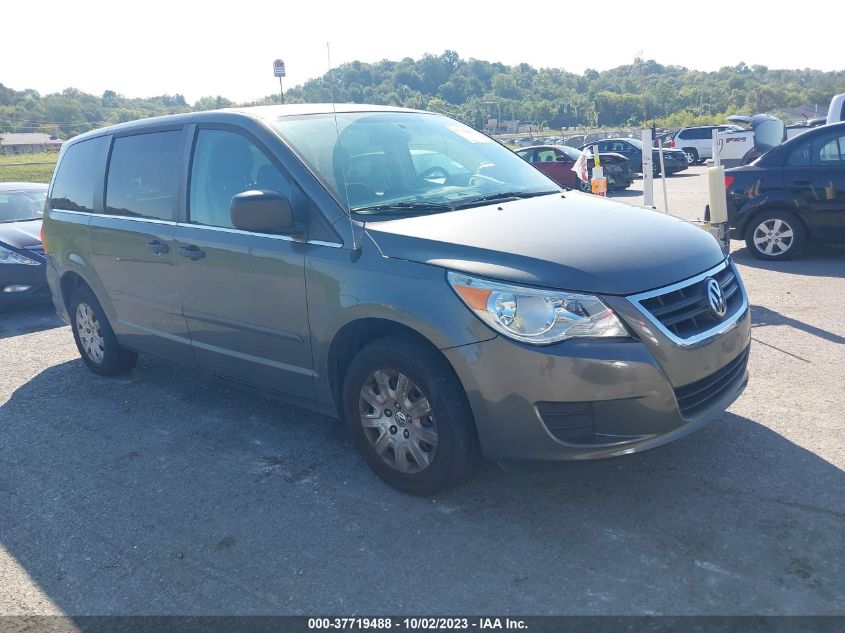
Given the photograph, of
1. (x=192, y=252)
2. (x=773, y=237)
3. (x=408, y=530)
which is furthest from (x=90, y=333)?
(x=773, y=237)

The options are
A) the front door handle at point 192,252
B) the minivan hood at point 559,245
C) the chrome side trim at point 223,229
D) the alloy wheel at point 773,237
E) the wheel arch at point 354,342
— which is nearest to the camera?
the minivan hood at point 559,245

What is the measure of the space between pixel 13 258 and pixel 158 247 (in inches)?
188

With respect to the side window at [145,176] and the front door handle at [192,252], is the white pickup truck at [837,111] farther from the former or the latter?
the front door handle at [192,252]

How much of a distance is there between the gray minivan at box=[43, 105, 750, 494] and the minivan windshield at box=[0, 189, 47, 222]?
522 cm

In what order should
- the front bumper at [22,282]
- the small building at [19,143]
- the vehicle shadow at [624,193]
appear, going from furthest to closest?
1. the small building at [19,143]
2. the vehicle shadow at [624,193]
3. the front bumper at [22,282]

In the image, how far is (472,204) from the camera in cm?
403

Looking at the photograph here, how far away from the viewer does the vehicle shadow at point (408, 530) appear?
2.87 m

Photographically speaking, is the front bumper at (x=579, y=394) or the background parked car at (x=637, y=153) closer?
the front bumper at (x=579, y=394)

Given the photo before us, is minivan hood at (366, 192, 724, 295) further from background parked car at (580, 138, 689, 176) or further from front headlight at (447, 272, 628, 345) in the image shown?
background parked car at (580, 138, 689, 176)

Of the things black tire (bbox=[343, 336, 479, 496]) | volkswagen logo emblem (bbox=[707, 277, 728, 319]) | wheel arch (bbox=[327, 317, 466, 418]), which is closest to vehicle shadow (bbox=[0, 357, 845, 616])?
black tire (bbox=[343, 336, 479, 496])

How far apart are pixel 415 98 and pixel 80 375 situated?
12.2ft

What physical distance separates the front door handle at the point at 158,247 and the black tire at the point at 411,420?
66.8 inches

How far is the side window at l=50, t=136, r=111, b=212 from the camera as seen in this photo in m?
5.60

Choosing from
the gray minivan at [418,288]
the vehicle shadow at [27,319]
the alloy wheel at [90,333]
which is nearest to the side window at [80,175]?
the gray minivan at [418,288]
